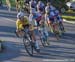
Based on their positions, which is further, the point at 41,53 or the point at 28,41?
the point at 41,53

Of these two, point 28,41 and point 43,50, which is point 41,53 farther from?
point 28,41

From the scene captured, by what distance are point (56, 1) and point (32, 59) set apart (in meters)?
30.0

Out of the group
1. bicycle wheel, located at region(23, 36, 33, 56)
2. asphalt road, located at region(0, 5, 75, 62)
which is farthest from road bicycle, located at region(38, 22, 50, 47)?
bicycle wheel, located at region(23, 36, 33, 56)

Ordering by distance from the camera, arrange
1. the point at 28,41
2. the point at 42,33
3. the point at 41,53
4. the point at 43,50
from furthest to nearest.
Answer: the point at 42,33
the point at 43,50
the point at 41,53
the point at 28,41

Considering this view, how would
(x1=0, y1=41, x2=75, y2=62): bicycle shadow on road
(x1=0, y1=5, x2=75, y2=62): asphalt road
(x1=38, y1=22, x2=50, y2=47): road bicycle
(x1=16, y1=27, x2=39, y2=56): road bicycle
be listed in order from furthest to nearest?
(x1=38, y1=22, x2=50, y2=47): road bicycle
(x1=16, y1=27, x2=39, y2=56): road bicycle
(x1=0, y1=41, x2=75, y2=62): bicycle shadow on road
(x1=0, y1=5, x2=75, y2=62): asphalt road

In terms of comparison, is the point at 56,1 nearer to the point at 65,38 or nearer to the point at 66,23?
the point at 66,23

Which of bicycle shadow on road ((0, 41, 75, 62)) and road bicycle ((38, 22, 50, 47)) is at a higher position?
road bicycle ((38, 22, 50, 47))

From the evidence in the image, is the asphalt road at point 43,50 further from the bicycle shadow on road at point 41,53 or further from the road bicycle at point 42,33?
the road bicycle at point 42,33

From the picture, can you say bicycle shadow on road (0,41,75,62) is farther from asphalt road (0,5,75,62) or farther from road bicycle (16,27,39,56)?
road bicycle (16,27,39,56)

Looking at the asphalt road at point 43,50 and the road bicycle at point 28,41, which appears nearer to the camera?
the asphalt road at point 43,50

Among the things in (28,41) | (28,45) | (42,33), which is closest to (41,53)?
(28,45)

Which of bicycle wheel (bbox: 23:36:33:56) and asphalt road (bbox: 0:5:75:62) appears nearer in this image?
asphalt road (bbox: 0:5:75:62)

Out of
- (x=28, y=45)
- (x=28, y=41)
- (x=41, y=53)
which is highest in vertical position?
(x=28, y=41)

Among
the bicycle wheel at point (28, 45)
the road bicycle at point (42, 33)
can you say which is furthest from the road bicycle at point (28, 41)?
the road bicycle at point (42, 33)
